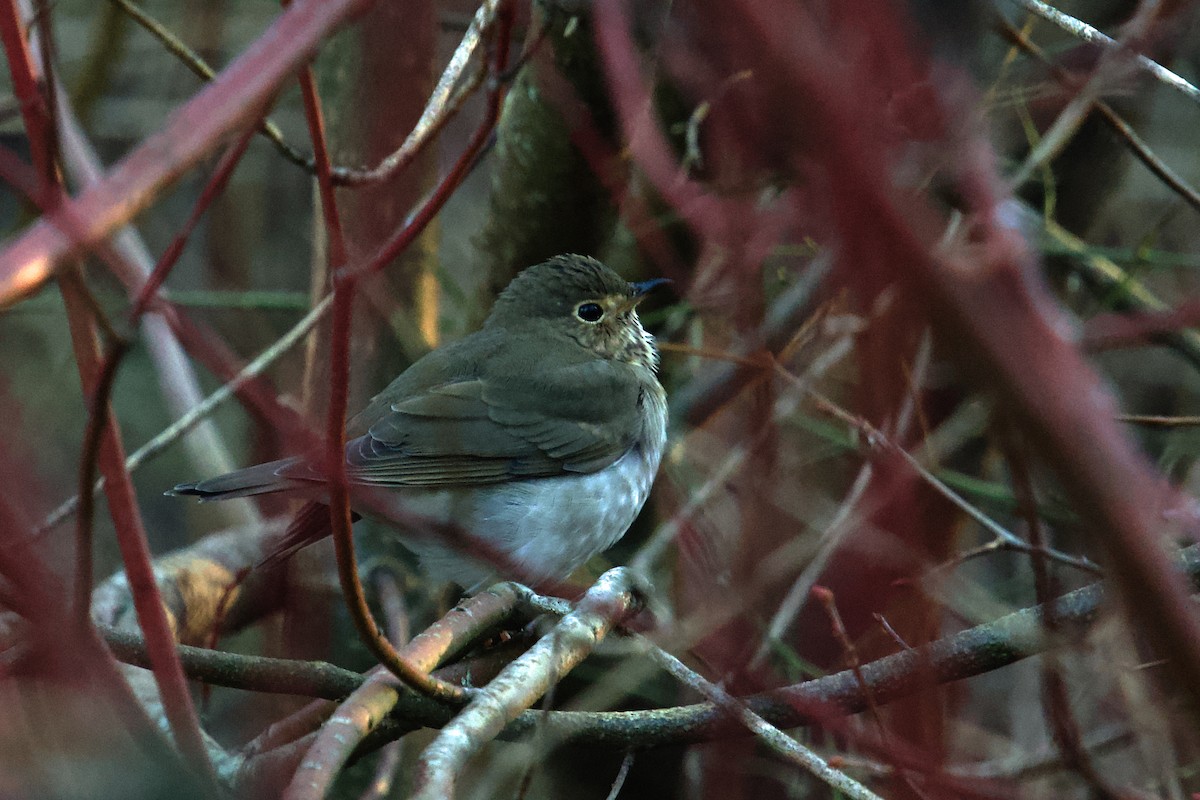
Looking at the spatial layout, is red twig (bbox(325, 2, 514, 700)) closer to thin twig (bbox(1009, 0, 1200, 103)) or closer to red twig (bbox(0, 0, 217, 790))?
red twig (bbox(0, 0, 217, 790))

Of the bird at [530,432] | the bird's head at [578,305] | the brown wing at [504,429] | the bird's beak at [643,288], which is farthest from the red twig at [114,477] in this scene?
the bird's beak at [643,288]

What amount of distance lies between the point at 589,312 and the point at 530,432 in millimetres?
546

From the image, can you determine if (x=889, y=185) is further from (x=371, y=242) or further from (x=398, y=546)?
(x=398, y=546)

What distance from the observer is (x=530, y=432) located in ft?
13.0

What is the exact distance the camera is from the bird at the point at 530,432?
12.2 ft

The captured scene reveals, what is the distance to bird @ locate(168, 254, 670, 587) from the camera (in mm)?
3721

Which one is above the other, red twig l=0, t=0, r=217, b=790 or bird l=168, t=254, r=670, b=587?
bird l=168, t=254, r=670, b=587

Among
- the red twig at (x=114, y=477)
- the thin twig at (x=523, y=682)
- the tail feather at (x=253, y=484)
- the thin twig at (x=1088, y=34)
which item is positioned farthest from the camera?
the tail feather at (x=253, y=484)

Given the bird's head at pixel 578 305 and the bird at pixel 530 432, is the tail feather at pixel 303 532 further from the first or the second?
the bird's head at pixel 578 305

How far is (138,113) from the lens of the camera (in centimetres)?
655

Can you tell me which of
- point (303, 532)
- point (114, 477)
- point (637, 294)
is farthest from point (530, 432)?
point (114, 477)

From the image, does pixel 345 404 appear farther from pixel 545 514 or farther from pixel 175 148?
pixel 545 514

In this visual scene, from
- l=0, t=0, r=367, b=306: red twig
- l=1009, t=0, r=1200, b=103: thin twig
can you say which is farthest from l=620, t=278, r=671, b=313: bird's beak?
l=0, t=0, r=367, b=306: red twig

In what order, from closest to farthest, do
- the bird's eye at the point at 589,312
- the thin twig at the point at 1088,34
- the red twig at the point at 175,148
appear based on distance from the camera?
1. the red twig at the point at 175,148
2. the thin twig at the point at 1088,34
3. the bird's eye at the point at 589,312
